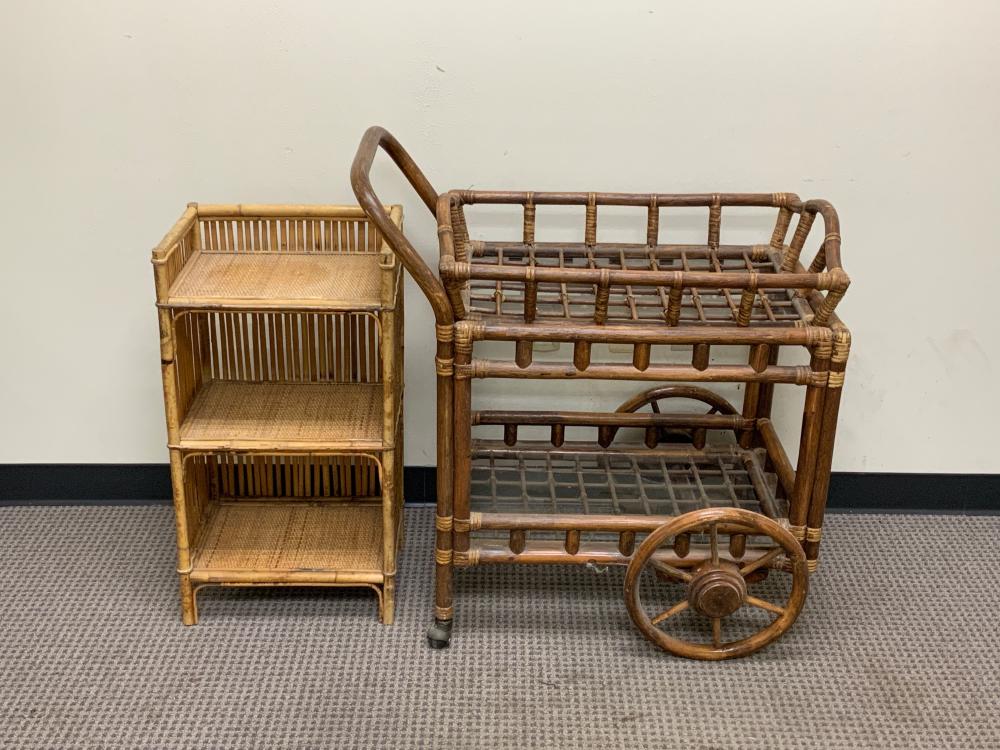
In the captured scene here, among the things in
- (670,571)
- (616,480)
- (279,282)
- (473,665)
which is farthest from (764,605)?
(279,282)

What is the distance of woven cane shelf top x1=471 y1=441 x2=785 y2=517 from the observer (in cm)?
226

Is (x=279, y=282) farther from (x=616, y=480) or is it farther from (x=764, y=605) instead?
(x=764, y=605)

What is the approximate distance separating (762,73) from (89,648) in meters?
1.73

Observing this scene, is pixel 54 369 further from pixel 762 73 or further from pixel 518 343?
pixel 762 73

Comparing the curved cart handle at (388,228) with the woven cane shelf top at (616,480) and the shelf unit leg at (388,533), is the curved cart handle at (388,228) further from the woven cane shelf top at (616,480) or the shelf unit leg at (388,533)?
the woven cane shelf top at (616,480)

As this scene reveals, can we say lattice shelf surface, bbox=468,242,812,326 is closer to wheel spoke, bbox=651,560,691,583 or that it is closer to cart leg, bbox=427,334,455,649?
cart leg, bbox=427,334,455,649

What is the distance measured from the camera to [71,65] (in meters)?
2.19

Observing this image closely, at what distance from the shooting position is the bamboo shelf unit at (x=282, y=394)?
2033 mm

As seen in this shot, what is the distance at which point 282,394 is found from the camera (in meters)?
2.26

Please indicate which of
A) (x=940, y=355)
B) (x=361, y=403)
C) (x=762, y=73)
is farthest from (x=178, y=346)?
(x=940, y=355)

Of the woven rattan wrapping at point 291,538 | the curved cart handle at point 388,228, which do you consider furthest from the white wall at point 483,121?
the woven rattan wrapping at point 291,538

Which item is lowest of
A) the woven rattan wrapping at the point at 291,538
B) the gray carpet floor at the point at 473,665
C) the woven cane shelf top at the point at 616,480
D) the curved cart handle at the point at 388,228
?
the gray carpet floor at the point at 473,665

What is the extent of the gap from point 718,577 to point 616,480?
1.32 ft

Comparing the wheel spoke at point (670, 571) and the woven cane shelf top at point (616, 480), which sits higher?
the woven cane shelf top at point (616, 480)
